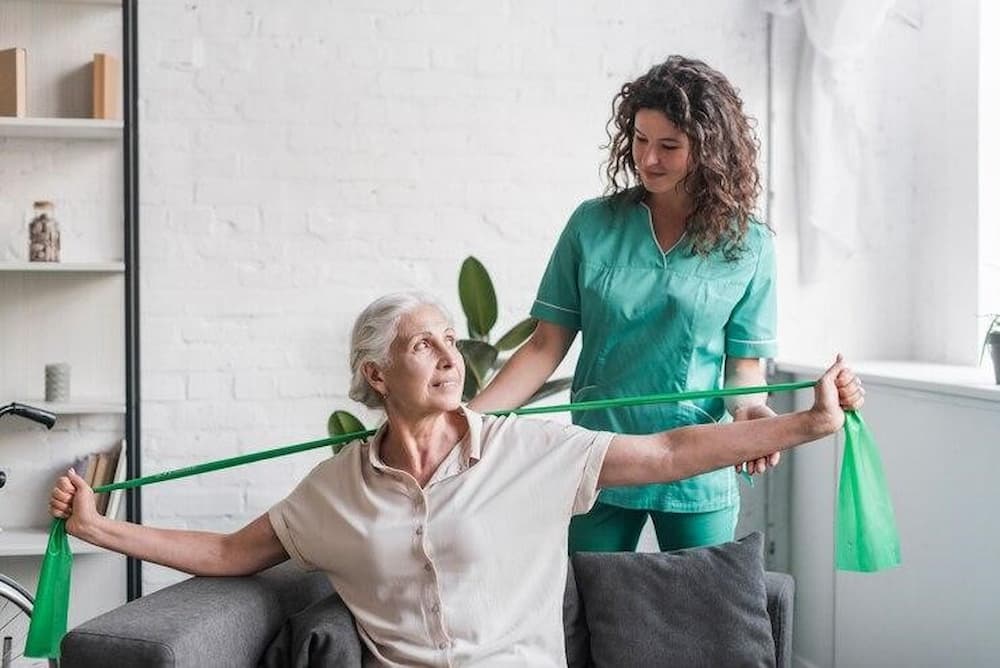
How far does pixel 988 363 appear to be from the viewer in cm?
357

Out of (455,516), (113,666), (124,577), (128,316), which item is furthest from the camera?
(124,577)

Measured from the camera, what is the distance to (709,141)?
2402 millimetres

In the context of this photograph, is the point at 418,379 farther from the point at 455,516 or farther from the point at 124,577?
the point at 124,577

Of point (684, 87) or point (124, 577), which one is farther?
point (124, 577)

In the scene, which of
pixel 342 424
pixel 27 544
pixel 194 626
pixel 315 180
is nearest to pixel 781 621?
pixel 194 626

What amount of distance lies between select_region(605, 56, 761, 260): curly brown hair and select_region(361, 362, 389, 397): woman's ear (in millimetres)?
670

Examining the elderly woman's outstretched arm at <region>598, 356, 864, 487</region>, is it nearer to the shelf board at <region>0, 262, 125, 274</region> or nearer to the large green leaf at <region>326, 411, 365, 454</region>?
the large green leaf at <region>326, 411, 365, 454</region>

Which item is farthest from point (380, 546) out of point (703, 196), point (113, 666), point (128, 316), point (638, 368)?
point (128, 316)

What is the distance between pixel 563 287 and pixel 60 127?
162 centimetres

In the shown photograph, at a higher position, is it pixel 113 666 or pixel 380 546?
pixel 380 546

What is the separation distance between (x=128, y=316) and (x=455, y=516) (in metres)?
1.61

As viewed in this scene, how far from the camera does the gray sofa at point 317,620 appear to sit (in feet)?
6.71

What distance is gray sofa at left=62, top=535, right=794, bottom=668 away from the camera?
2045mm

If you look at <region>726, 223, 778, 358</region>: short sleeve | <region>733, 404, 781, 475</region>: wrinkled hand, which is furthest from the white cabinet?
<region>733, 404, 781, 475</region>: wrinkled hand
